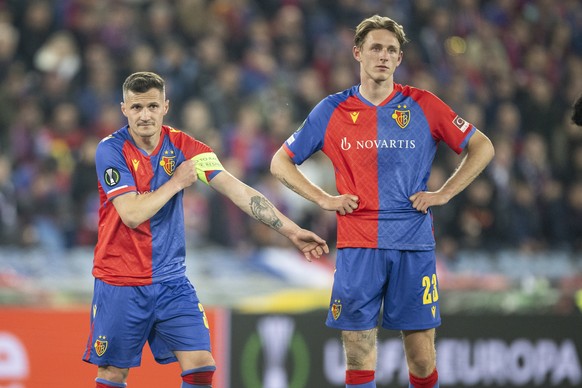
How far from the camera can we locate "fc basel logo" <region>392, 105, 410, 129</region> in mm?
6227

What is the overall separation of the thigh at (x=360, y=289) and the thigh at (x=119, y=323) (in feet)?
3.78

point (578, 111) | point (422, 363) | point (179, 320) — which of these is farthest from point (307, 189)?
point (578, 111)

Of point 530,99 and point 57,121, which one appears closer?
point 57,121

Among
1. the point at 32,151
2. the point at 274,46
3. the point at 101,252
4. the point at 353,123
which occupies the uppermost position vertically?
the point at 274,46

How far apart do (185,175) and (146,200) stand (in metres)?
0.28

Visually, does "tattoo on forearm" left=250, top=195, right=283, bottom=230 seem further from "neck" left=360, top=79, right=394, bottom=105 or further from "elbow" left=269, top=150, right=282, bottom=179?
"neck" left=360, top=79, right=394, bottom=105

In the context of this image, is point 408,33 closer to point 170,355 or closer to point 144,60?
point 144,60

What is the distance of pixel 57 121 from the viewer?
11.4 meters

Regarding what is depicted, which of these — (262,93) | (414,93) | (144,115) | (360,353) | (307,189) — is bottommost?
(360,353)

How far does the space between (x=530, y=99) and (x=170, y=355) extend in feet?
25.0

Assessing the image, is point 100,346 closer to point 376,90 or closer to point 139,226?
point 139,226

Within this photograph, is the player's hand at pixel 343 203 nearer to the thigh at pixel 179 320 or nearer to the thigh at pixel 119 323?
the thigh at pixel 179 320

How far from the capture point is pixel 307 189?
250 inches

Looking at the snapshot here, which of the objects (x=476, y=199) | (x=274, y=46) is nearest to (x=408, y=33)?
(x=274, y=46)
